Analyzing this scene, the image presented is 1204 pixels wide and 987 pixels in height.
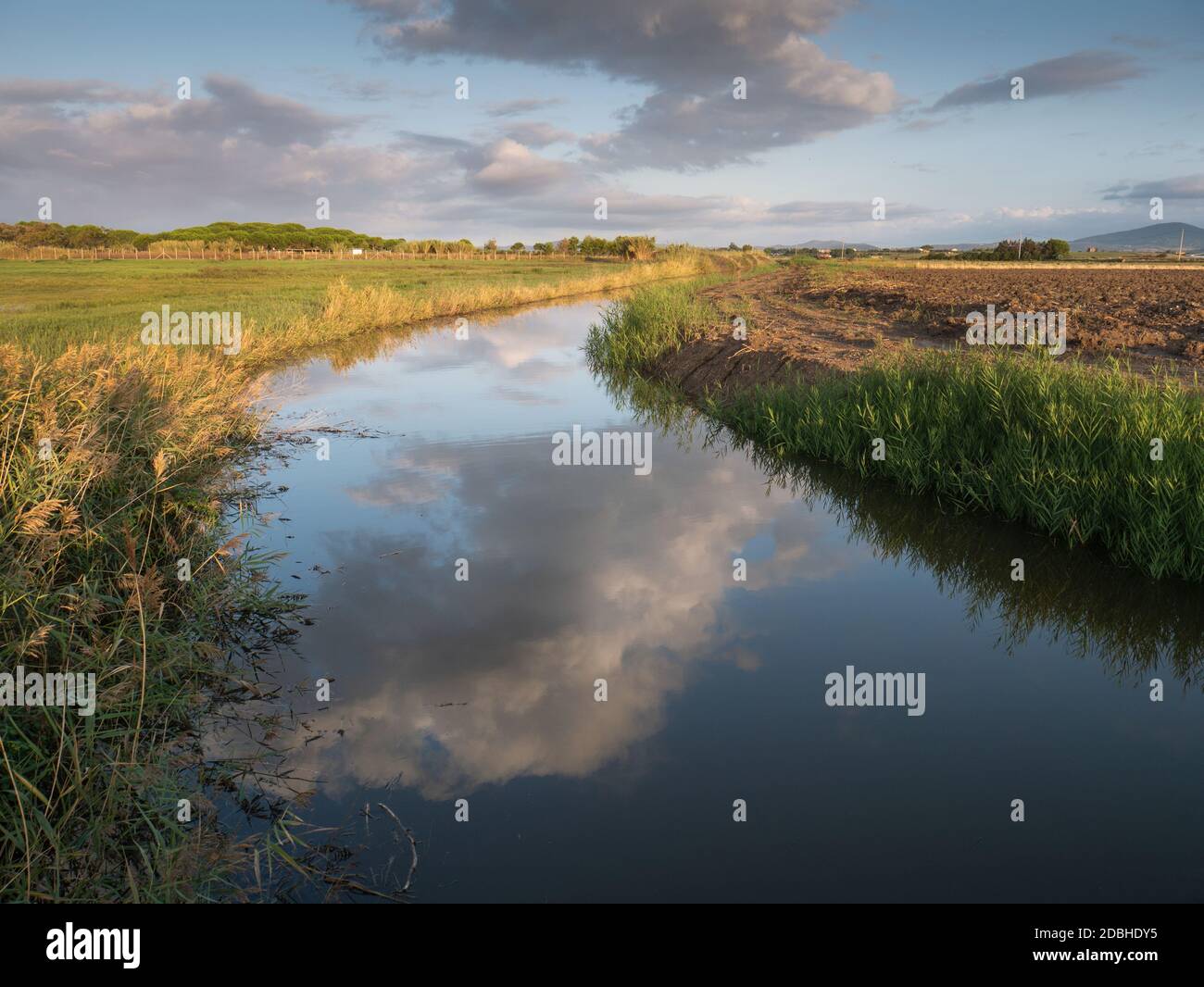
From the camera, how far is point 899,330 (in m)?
21.2

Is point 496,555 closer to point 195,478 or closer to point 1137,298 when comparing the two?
point 195,478

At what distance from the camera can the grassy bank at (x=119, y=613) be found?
3330 millimetres

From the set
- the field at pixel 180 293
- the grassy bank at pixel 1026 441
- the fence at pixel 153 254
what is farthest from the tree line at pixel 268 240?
the grassy bank at pixel 1026 441

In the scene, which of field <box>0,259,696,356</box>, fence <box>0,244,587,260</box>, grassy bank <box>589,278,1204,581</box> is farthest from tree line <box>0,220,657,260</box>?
grassy bank <box>589,278,1204,581</box>

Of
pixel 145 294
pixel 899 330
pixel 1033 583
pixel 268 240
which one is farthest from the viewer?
pixel 268 240

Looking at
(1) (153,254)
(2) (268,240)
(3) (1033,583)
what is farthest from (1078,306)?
(2) (268,240)

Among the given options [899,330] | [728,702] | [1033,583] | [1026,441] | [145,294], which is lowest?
[728,702]

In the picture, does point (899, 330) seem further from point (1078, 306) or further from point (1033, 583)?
point (1033, 583)

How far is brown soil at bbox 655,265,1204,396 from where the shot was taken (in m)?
14.8

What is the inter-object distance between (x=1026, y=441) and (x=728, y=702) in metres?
5.18

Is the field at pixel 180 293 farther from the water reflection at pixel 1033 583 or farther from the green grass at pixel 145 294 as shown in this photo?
the water reflection at pixel 1033 583

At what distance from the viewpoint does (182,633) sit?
5180 mm

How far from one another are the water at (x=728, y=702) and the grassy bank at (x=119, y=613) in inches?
23.8
